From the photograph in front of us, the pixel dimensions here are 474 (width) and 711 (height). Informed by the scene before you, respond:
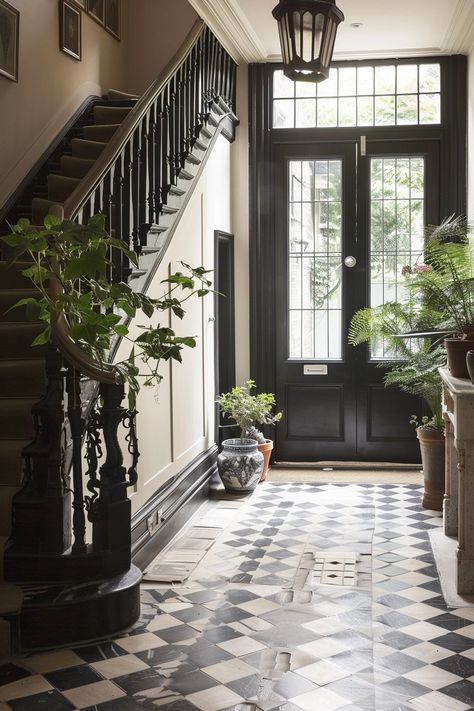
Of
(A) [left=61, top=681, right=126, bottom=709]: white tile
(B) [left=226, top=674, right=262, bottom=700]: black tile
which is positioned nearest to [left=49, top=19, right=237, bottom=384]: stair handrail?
(A) [left=61, top=681, right=126, bottom=709]: white tile

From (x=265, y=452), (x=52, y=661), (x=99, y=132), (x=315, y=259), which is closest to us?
(x=52, y=661)

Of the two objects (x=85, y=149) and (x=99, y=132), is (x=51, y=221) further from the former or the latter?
(x=99, y=132)

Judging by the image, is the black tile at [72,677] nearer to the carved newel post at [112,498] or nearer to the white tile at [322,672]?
the carved newel post at [112,498]

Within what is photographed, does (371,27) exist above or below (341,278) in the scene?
above

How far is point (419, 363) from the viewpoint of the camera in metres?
6.46

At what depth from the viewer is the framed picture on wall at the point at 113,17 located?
764 centimetres

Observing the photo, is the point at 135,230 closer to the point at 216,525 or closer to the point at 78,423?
the point at 78,423

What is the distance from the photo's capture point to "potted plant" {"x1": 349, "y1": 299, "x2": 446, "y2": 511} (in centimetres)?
604

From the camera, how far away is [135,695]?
3.13 m

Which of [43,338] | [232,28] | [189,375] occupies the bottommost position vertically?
[189,375]

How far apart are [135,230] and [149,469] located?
1.41m

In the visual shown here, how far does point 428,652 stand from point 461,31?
5136 mm

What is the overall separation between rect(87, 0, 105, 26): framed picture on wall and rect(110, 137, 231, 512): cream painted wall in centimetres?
154

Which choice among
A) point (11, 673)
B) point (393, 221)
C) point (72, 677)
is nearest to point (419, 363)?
point (393, 221)
